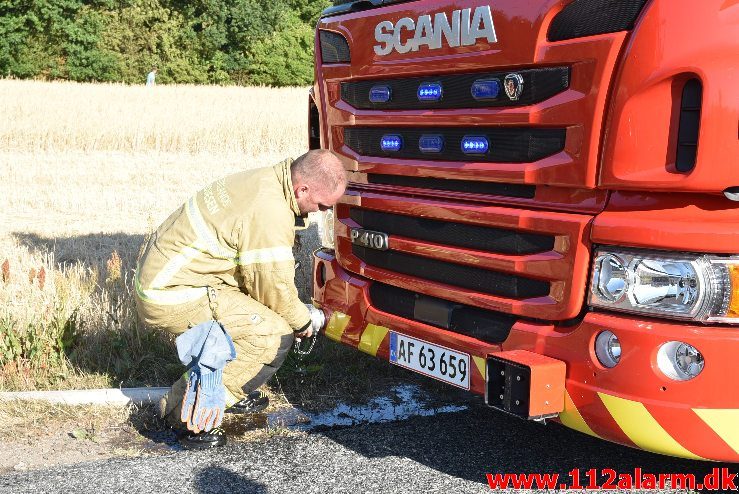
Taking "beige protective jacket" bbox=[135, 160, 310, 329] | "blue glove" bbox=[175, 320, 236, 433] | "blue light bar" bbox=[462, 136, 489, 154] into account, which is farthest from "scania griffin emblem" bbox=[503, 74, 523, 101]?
"blue glove" bbox=[175, 320, 236, 433]

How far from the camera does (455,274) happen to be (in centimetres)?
392

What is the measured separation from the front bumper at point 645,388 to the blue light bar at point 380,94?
4.24ft

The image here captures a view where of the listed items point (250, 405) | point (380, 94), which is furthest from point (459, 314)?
point (250, 405)

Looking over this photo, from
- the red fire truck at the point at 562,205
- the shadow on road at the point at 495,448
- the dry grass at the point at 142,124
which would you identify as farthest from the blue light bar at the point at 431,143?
the dry grass at the point at 142,124

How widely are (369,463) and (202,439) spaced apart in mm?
828

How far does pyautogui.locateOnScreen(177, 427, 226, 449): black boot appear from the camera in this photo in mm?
4220

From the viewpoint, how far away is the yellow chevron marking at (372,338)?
4.31 meters

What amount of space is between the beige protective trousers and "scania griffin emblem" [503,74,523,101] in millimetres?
1689

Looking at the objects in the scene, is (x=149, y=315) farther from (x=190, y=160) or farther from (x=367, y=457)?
(x=190, y=160)

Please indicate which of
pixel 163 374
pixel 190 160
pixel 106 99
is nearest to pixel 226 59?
pixel 106 99

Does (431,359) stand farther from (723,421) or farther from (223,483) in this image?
(723,421)

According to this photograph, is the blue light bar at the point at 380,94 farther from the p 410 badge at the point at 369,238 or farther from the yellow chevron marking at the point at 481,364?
the yellow chevron marking at the point at 481,364

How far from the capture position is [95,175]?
13789mm

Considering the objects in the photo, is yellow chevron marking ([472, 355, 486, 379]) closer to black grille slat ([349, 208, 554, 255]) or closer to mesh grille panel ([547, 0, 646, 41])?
black grille slat ([349, 208, 554, 255])
